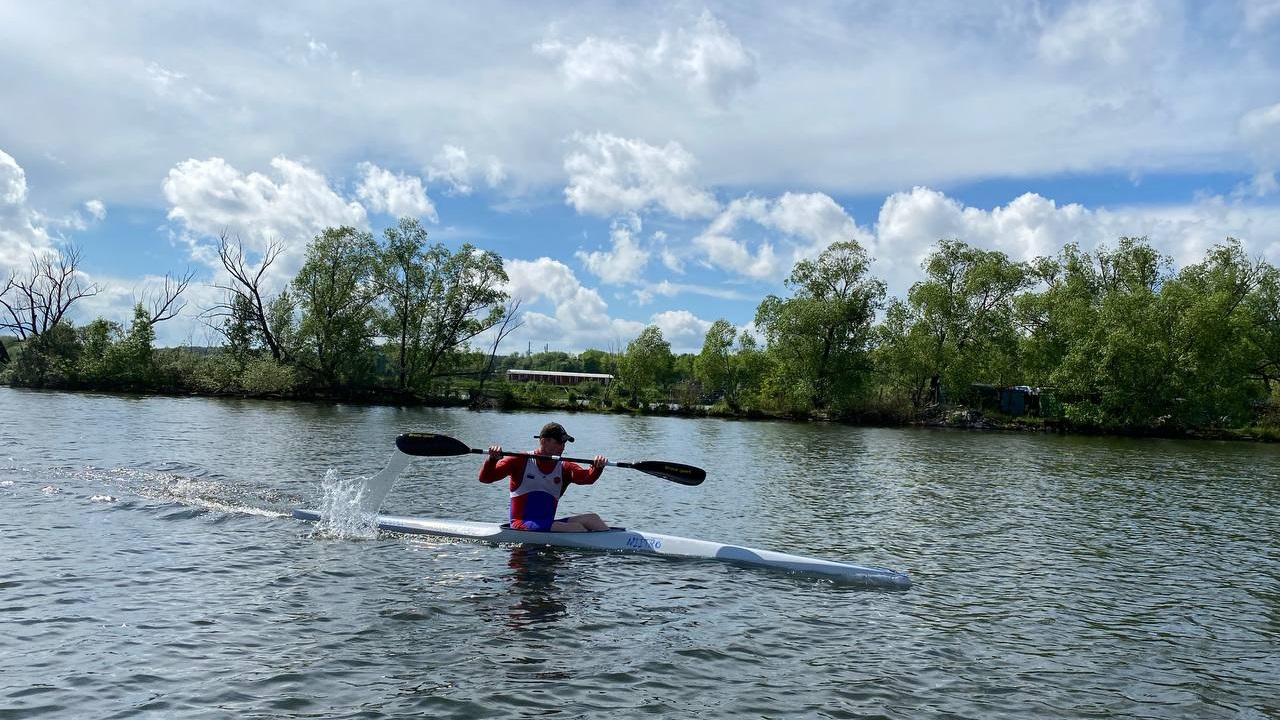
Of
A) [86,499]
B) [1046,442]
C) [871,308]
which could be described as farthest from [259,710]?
[871,308]

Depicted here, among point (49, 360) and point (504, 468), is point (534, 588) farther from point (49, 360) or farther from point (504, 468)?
point (49, 360)

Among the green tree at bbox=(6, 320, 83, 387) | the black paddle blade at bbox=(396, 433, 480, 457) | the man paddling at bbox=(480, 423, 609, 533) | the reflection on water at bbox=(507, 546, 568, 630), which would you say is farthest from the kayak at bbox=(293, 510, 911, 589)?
the green tree at bbox=(6, 320, 83, 387)

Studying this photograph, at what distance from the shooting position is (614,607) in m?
9.82

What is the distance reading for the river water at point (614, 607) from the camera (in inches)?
281

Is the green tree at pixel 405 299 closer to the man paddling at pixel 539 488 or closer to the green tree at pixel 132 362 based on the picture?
the green tree at pixel 132 362

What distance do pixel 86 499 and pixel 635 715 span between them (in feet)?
43.3

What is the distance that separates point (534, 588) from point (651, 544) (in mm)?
2485

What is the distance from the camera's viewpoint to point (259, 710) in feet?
21.0

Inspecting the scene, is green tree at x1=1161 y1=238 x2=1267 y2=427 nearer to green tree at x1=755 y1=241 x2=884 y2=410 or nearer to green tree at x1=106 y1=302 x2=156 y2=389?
green tree at x1=755 y1=241 x2=884 y2=410

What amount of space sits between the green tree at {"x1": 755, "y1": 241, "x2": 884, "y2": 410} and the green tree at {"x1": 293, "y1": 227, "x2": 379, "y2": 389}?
31841 millimetres

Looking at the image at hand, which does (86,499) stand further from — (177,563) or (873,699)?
(873,699)

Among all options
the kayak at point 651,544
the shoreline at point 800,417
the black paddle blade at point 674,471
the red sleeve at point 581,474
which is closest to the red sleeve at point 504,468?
the red sleeve at point 581,474

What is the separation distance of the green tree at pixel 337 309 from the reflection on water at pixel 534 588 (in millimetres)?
54482

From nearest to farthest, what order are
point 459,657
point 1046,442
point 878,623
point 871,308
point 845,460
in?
point 459,657 → point 878,623 → point 845,460 → point 1046,442 → point 871,308
